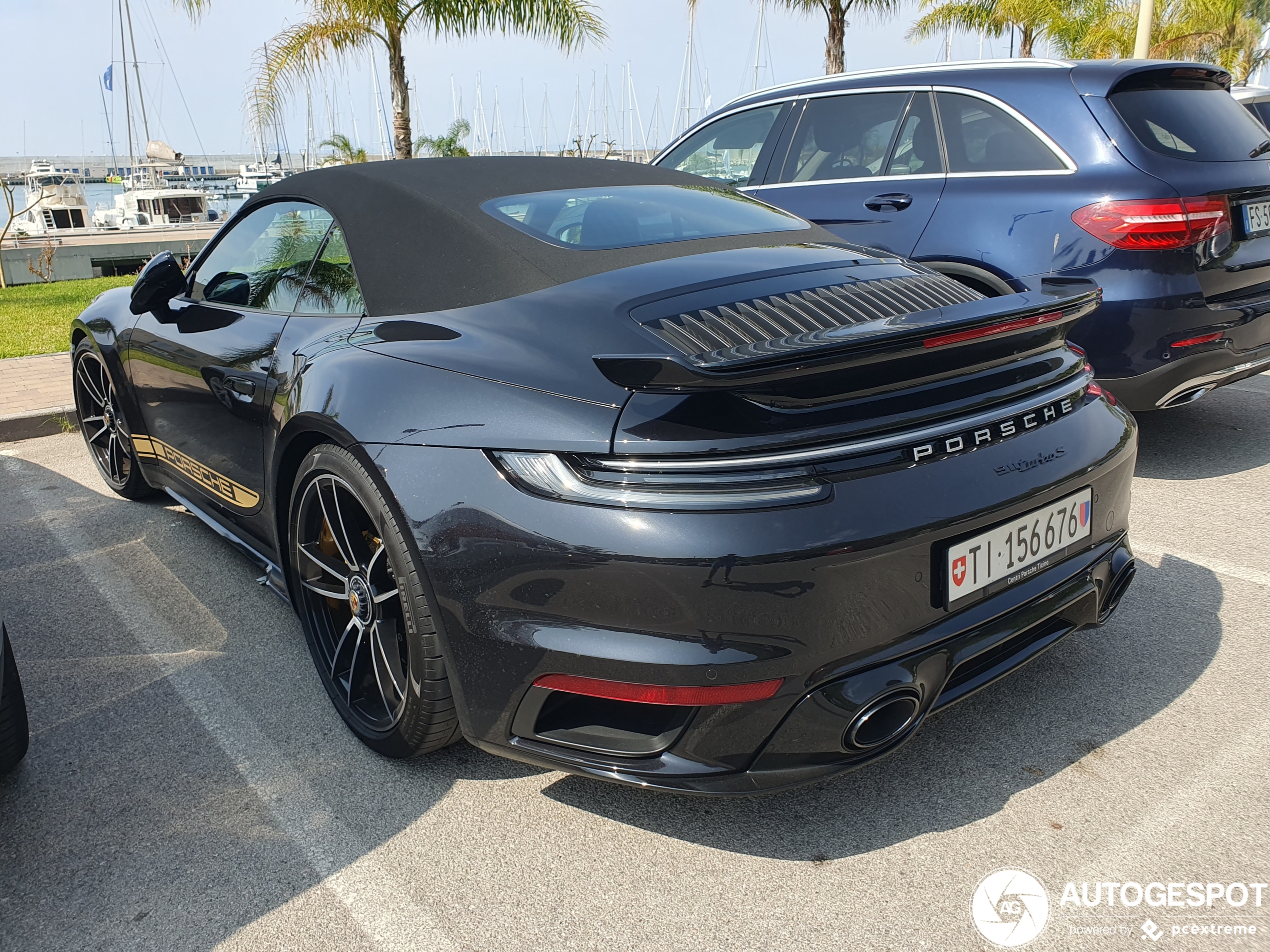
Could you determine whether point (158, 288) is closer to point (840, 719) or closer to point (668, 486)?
point (668, 486)

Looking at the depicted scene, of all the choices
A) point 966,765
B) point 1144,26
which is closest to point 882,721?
point 966,765

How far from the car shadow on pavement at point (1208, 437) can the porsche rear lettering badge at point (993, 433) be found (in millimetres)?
2487

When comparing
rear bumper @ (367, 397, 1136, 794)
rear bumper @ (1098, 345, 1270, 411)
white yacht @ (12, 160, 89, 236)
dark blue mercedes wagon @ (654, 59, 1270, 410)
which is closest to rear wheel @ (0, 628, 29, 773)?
rear bumper @ (367, 397, 1136, 794)

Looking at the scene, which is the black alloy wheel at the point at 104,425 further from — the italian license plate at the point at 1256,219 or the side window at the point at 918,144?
the italian license plate at the point at 1256,219

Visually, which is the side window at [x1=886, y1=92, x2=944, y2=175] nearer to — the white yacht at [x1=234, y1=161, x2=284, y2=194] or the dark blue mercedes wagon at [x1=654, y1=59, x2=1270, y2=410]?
the dark blue mercedes wagon at [x1=654, y1=59, x2=1270, y2=410]

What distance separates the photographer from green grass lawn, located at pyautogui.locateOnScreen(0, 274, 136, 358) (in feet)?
28.2

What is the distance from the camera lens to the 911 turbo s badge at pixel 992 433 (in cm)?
190

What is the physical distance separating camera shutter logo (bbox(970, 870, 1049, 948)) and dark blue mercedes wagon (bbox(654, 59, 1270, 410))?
2.69 metres

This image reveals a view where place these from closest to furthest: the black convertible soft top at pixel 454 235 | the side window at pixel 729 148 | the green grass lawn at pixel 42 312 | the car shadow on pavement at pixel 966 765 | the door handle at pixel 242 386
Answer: the car shadow on pavement at pixel 966 765 → the black convertible soft top at pixel 454 235 → the door handle at pixel 242 386 → the side window at pixel 729 148 → the green grass lawn at pixel 42 312

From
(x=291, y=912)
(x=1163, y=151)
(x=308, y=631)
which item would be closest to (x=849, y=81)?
(x=1163, y=151)

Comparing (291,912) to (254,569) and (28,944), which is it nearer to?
(28,944)

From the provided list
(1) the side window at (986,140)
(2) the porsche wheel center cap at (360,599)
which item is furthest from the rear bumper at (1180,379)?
(2) the porsche wheel center cap at (360,599)

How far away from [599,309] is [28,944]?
66.2 inches

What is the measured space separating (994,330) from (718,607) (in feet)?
2.69
